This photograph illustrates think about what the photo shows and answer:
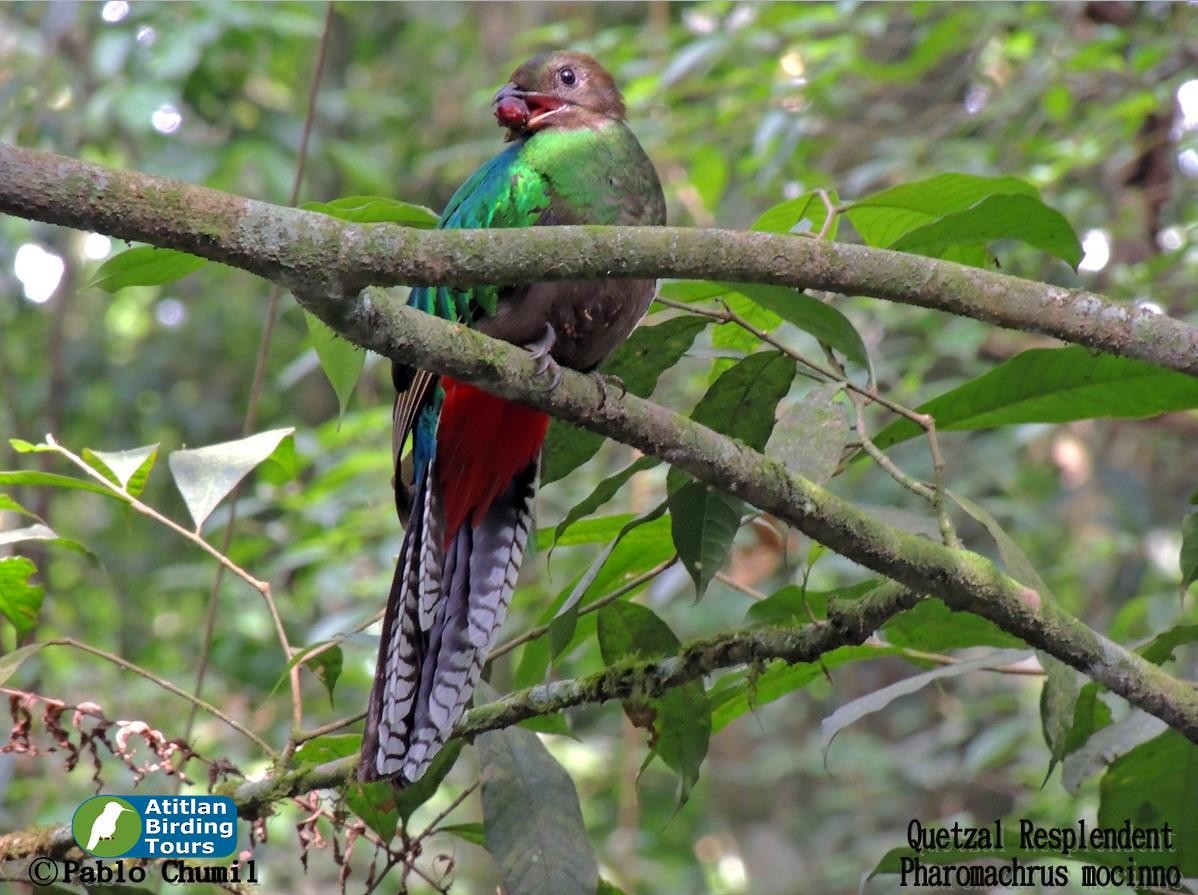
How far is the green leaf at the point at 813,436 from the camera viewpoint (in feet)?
6.11

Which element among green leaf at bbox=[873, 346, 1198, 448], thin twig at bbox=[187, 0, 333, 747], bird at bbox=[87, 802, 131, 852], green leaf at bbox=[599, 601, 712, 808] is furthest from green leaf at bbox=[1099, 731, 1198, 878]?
bird at bbox=[87, 802, 131, 852]

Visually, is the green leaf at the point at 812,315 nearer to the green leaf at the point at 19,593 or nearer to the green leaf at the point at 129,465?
the green leaf at the point at 129,465

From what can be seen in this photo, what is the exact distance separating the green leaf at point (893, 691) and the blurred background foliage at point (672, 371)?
161cm

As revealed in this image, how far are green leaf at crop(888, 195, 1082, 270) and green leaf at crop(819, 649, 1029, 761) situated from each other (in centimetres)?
68

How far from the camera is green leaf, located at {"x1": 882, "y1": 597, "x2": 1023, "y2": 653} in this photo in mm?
2209

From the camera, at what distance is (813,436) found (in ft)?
6.29

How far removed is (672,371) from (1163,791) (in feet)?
12.8

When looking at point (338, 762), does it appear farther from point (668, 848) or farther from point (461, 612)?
point (668, 848)

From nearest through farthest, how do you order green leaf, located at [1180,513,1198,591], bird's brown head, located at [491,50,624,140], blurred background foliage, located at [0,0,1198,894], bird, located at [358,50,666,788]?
green leaf, located at [1180,513,1198,591], bird, located at [358,50,666,788], bird's brown head, located at [491,50,624,140], blurred background foliage, located at [0,0,1198,894]

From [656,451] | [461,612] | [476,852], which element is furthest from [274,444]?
[476,852]

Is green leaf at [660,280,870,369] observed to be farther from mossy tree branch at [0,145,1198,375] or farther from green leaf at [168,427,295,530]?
green leaf at [168,427,295,530]

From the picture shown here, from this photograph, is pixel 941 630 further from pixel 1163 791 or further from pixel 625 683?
pixel 625 683

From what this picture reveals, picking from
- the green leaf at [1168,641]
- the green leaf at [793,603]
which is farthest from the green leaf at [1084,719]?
the green leaf at [793,603]

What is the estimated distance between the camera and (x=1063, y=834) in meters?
2.12
